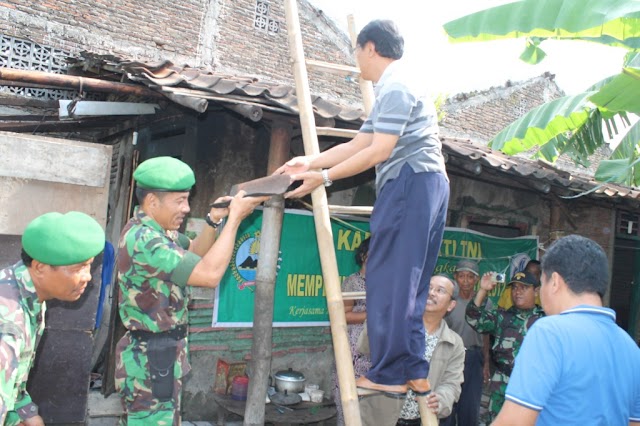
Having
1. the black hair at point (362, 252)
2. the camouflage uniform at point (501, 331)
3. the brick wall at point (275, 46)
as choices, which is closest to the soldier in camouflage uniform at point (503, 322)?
the camouflage uniform at point (501, 331)

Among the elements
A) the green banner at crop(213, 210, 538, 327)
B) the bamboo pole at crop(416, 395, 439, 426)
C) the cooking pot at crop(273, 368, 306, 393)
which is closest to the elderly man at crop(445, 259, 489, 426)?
the green banner at crop(213, 210, 538, 327)

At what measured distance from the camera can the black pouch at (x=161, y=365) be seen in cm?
262

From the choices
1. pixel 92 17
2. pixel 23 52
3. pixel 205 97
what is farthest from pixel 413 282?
pixel 92 17

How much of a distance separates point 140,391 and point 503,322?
3224mm

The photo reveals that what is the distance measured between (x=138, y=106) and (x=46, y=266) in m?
3.70

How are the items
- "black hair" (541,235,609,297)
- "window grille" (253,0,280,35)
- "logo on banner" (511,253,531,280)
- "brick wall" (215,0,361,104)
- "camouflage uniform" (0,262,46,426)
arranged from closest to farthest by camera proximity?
1. "camouflage uniform" (0,262,46,426)
2. "black hair" (541,235,609,297)
3. "logo on banner" (511,253,531,280)
4. "brick wall" (215,0,361,104)
5. "window grille" (253,0,280,35)

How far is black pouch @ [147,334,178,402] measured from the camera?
262 cm

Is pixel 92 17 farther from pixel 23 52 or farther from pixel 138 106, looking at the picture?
pixel 138 106

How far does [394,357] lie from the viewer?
250cm

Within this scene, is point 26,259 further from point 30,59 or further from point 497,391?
point 30,59

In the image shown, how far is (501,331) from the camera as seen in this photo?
484 centimetres

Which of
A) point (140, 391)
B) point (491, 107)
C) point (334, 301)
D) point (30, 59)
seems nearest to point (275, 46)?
point (30, 59)

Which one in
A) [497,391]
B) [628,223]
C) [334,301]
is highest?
[628,223]

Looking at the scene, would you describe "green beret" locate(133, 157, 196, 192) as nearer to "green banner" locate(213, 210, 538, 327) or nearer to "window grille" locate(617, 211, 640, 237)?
"green banner" locate(213, 210, 538, 327)
